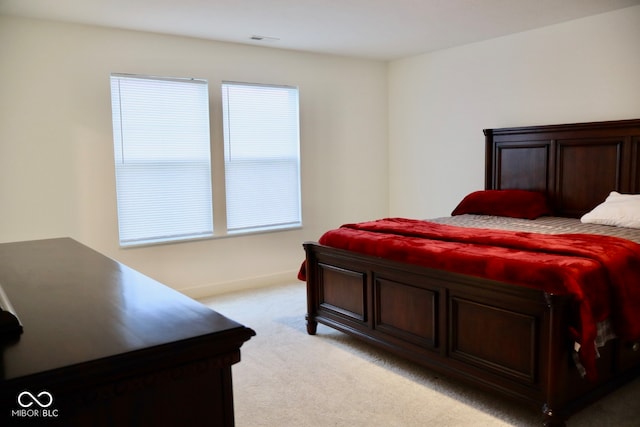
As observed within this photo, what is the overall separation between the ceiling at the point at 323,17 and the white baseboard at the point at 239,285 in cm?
235

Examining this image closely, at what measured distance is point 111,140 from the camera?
4.38 m

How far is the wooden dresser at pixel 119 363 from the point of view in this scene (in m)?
0.78

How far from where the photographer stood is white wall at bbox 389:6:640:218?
414 cm

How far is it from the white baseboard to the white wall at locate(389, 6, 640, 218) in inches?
64.1

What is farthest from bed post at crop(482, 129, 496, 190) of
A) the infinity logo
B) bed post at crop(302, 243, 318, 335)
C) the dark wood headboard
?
the infinity logo

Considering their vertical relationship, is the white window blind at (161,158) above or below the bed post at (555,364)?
above

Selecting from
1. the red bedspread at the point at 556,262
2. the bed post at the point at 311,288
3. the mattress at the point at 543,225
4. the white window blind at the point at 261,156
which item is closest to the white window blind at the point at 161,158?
the white window blind at the point at 261,156

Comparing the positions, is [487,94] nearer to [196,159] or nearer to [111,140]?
[196,159]

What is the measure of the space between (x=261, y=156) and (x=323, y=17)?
5.38 feet

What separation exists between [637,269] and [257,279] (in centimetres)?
352

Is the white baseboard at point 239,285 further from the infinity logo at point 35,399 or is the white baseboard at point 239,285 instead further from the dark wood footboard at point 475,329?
the infinity logo at point 35,399

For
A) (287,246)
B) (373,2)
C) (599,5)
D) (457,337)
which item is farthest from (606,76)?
(287,246)

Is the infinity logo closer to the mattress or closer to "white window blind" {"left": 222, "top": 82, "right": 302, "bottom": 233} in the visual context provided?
the mattress

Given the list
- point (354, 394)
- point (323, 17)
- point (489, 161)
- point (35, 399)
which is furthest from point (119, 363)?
point (489, 161)
